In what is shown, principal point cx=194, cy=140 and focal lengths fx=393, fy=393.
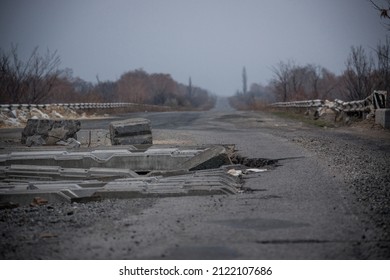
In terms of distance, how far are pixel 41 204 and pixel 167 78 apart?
4008 inches

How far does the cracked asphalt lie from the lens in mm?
2838

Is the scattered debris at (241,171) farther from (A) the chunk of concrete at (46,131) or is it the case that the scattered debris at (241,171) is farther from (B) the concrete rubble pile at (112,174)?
(A) the chunk of concrete at (46,131)

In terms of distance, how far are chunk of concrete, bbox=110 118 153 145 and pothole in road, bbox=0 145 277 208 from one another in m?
1.14

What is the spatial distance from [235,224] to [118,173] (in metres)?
3.37

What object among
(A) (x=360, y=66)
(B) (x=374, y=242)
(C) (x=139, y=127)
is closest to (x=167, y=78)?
(A) (x=360, y=66)

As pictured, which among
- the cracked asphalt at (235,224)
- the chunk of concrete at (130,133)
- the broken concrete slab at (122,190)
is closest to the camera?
the cracked asphalt at (235,224)

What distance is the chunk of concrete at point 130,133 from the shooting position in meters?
8.98

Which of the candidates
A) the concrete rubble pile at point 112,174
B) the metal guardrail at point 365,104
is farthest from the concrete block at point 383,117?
the concrete rubble pile at point 112,174

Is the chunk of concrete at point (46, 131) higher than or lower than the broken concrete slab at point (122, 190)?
higher

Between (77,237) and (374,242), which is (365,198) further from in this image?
(77,237)

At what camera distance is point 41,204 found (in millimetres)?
4863

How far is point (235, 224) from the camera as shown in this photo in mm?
3475

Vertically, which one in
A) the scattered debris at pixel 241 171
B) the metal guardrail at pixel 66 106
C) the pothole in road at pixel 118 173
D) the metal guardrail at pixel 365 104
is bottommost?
the scattered debris at pixel 241 171

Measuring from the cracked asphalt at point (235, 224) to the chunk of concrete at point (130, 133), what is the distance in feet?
12.7
